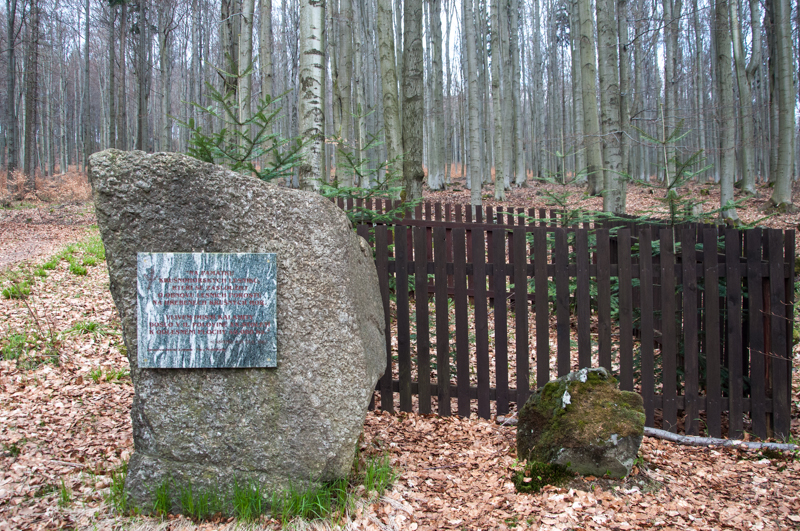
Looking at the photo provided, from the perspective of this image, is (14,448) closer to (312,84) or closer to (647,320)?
(312,84)

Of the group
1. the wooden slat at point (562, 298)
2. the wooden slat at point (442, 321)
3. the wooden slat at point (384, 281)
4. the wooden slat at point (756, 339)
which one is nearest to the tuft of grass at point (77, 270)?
the wooden slat at point (384, 281)

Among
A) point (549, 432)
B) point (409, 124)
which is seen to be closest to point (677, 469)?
point (549, 432)

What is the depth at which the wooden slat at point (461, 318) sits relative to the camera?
3930 millimetres

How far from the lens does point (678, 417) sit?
4242 mm

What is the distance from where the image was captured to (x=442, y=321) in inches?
161

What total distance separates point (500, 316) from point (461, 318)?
12.3 inches

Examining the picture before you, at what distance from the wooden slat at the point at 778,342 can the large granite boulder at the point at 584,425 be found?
55.8 inches

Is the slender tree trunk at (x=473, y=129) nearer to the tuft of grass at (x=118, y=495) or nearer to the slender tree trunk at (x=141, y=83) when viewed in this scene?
the tuft of grass at (x=118, y=495)

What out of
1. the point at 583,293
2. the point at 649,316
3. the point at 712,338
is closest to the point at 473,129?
the point at 583,293

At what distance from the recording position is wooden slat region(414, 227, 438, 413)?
3.98 metres

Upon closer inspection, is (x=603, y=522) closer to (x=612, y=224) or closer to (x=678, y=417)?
(x=678, y=417)

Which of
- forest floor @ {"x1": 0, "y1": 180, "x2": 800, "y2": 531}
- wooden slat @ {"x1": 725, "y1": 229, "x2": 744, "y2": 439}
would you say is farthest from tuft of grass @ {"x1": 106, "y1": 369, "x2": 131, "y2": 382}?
wooden slat @ {"x1": 725, "y1": 229, "x2": 744, "y2": 439}

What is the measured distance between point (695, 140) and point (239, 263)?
33968 millimetres

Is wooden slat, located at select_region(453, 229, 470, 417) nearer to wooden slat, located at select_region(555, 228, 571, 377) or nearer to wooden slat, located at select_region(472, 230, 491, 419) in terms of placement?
wooden slat, located at select_region(472, 230, 491, 419)
